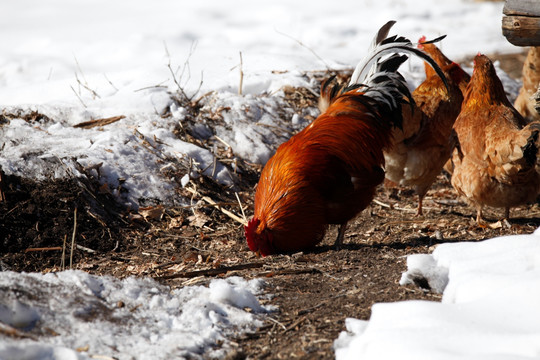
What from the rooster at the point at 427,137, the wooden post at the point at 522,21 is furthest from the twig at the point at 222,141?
the wooden post at the point at 522,21

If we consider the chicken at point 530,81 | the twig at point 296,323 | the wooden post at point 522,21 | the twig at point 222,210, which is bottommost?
the twig at point 222,210

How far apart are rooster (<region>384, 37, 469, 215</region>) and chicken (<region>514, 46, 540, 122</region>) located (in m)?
1.41

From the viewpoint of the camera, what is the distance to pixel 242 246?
489cm

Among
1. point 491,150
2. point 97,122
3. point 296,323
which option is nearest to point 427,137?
point 491,150

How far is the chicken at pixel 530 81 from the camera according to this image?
6.73 m

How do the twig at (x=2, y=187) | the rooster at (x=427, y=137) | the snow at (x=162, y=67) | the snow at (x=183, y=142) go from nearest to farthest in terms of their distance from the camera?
the snow at (x=183, y=142) < the twig at (x=2, y=187) < the rooster at (x=427, y=137) < the snow at (x=162, y=67)

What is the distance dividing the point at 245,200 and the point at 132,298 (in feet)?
9.44

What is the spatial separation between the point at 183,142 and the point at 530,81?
4.37 m

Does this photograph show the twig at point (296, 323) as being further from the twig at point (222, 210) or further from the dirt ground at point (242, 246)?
the twig at point (222, 210)

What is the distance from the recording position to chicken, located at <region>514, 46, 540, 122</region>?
22.1 ft

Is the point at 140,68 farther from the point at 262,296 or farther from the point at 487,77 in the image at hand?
the point at 262,296

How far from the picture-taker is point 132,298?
3139 millimetres

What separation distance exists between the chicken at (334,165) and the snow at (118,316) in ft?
3.25

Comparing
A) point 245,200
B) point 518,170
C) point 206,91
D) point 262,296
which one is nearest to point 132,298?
point 262,296
